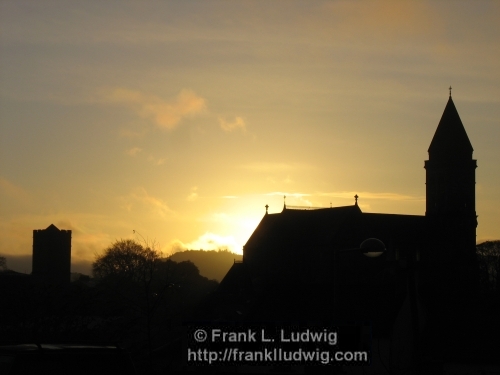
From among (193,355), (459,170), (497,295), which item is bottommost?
(193,355)

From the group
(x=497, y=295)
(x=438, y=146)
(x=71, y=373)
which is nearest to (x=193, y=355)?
(x=71, y=373)

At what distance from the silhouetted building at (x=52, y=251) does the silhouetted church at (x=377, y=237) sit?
7539cm

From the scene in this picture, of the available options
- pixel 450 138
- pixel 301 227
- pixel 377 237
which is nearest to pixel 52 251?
pixel 301 227

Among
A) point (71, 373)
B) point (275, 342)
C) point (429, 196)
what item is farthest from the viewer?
point (429, 196)

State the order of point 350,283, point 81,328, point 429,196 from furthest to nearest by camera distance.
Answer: point 429,196
point 350,283
point 81,328

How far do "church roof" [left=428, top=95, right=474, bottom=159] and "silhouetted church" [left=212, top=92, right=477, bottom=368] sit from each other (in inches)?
4.3

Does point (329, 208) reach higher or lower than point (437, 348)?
higher

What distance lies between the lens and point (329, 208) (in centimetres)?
8762

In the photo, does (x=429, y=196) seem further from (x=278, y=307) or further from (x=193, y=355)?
(x=193, y=355)

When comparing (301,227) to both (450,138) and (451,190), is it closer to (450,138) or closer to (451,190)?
(451,190)

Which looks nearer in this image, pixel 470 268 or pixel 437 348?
pixel 437 348

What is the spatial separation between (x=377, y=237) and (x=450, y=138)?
532 inches

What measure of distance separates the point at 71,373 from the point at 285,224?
79146 mm

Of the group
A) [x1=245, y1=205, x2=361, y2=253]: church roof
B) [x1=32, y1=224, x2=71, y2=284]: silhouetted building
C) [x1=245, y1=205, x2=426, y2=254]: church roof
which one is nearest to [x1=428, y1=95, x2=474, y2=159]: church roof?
[x1=245, y1=205, x2=426, y2=254]: church roof
